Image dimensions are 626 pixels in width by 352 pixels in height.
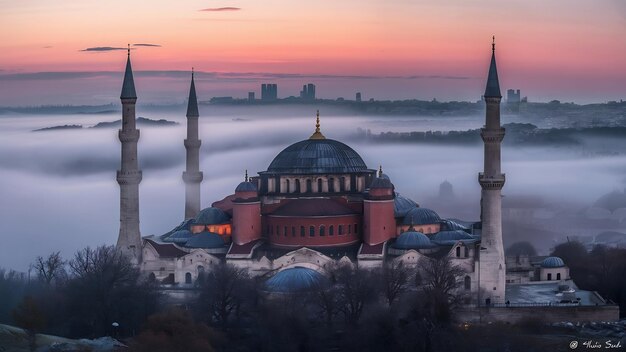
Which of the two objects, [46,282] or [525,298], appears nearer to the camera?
[525,298]

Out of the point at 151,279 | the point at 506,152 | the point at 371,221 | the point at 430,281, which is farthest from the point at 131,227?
the point at 506,152

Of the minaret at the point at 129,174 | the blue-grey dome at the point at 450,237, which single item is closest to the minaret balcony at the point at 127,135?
the minaret at the point at 129,174

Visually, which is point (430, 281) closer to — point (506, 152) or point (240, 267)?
point (240, 267)

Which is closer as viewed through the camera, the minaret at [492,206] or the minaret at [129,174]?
the minaret at [492,206]

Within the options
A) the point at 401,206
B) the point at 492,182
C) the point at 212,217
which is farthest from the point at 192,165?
the point at 492,182

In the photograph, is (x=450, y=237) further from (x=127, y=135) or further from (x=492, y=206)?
(x=127, y=135)

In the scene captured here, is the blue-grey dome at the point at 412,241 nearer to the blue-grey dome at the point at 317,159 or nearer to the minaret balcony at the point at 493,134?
the minaret balcony at the point at 493,134

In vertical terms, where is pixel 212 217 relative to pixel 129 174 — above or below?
below
